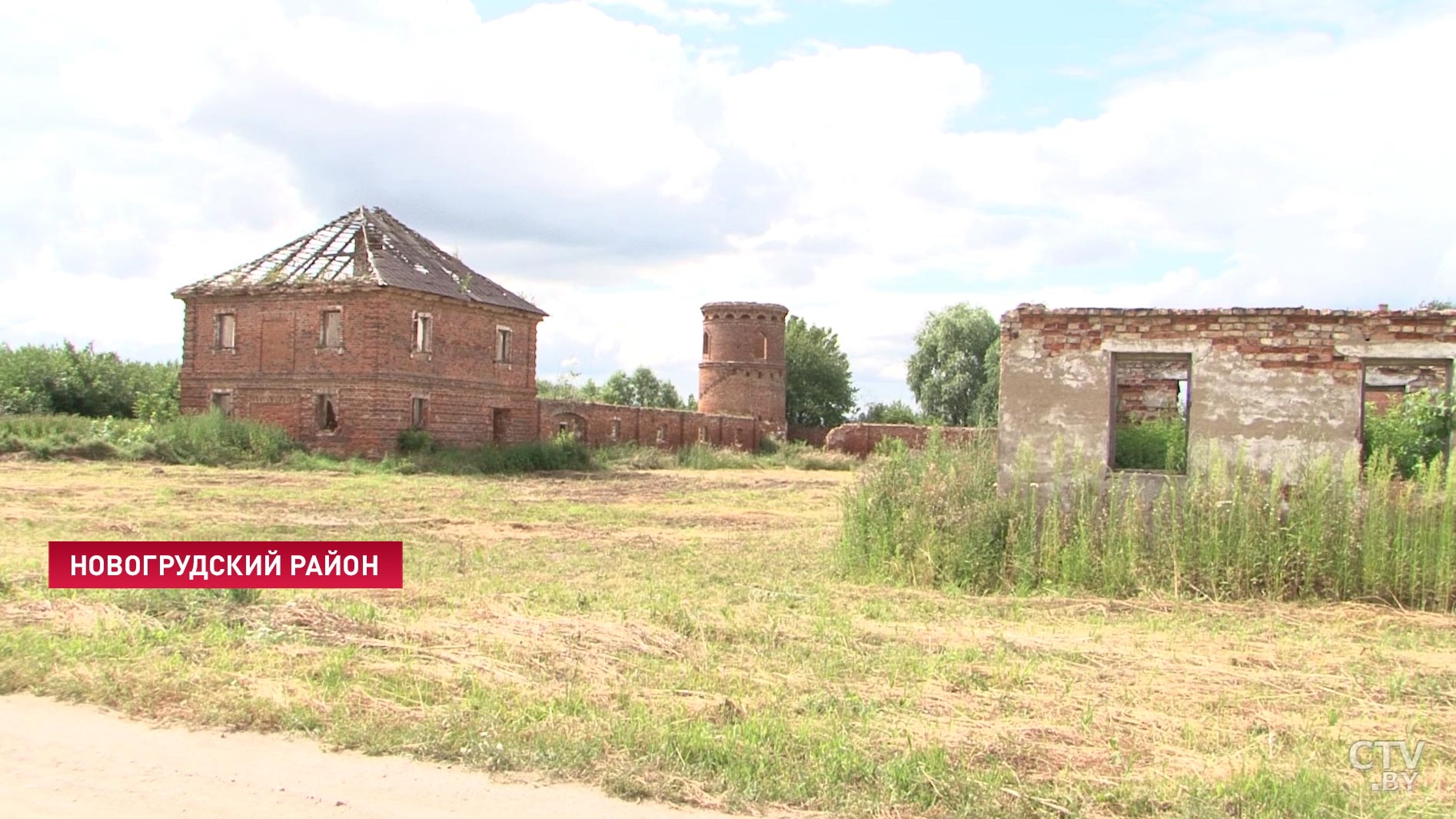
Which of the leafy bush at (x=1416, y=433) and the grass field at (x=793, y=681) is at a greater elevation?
the leafy bush at (x=1416, y=433)

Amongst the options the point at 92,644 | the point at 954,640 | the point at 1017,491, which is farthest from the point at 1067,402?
the point at 92,644

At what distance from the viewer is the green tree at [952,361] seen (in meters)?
57.7

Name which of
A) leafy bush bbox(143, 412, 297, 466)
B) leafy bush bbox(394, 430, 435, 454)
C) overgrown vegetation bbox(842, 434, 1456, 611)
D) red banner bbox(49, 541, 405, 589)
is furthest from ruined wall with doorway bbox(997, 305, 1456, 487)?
leafy bush bbox(143, 412, 297, 466)

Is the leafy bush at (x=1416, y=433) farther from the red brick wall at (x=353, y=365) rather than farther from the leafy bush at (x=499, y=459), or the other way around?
the red brick wall at (x=353, y=365)

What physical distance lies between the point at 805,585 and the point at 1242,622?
3892 millimetres

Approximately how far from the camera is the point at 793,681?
269 inches

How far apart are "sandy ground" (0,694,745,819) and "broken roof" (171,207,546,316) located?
24.8 meters

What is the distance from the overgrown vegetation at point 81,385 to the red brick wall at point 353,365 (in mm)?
2672

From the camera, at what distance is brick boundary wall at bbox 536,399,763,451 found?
36.4 metres

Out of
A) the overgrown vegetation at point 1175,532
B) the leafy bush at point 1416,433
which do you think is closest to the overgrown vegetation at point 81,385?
the overgrown vegetation at point 1175,532

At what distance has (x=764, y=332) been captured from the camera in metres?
50.5

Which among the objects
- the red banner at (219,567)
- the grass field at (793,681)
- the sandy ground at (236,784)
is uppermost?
the red banner at (219,567)

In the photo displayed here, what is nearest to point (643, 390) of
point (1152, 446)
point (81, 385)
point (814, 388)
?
point (814, 388)

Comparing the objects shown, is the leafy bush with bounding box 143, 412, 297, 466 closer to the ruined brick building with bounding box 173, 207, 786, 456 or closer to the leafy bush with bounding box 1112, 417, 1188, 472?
the ruined brick building with bounding box 173, 207, 786, 456
